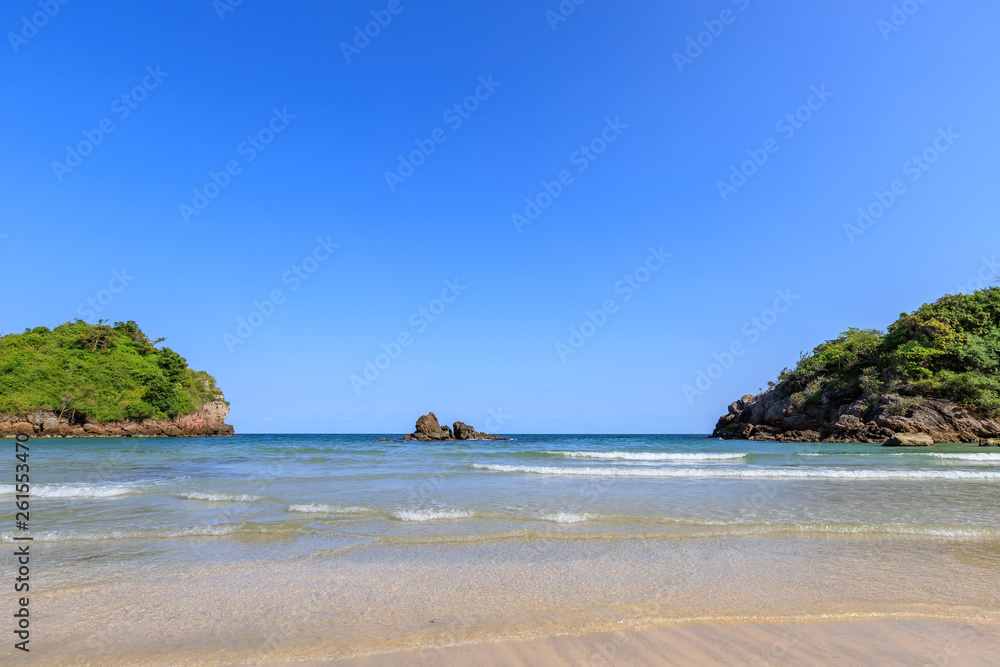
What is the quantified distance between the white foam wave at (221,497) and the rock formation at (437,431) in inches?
1831

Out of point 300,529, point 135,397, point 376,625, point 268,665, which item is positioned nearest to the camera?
point 268,665

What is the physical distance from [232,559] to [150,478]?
12168 millimetres

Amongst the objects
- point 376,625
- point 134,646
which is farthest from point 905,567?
point 134,646

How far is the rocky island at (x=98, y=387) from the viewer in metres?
55.2

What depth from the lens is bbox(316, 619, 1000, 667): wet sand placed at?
3.20 m

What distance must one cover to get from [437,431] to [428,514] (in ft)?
171

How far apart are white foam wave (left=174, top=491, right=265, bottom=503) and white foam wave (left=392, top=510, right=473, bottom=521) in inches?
167

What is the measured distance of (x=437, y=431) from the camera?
59344mm

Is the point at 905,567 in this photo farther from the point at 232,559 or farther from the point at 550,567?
the point at 232,559

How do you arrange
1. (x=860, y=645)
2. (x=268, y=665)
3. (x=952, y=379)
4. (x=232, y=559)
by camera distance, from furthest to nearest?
1. (x=952, y=379)
2. (x=232, y=559)
3. (x=860, y=645)
4. (x=268, y=665)

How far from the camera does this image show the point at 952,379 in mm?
36594

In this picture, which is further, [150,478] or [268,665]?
[150,478]

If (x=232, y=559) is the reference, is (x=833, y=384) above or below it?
above

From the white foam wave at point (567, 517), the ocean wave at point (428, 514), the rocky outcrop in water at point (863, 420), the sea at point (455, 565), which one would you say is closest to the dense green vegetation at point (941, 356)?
the rocky outcrop in water at point (863, 420)
